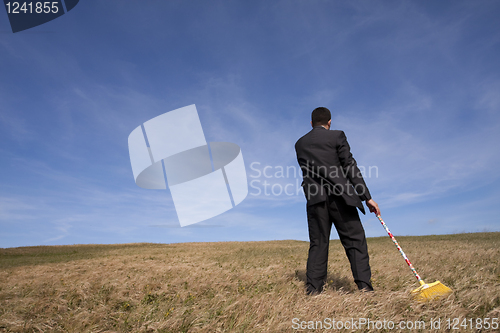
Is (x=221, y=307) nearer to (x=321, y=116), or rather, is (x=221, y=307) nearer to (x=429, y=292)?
(x=429, y=292)

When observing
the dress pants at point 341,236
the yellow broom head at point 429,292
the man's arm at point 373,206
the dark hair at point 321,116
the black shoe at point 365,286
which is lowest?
the yellow broom head at point 429,292

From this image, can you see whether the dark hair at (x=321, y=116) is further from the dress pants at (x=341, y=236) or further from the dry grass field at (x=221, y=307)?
the dry grass field at (x=221, y=307)

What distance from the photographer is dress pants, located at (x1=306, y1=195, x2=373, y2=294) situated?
440 centimetres

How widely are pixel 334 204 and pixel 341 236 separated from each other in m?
0.55

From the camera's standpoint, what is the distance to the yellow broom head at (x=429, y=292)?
3.85 meters

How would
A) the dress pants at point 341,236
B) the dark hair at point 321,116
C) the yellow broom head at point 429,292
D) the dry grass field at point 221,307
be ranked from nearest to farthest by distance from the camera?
the dry grass field at point 221,307, the yellow broom head at point 429,292, the dress pants at point 341,236, the dark hair at point 321,116

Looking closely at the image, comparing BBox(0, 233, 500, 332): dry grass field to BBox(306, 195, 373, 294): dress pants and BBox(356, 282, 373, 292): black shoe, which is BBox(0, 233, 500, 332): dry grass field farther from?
BBox(306, 195, 373, 294): dress pants

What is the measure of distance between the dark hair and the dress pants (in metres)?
1.40

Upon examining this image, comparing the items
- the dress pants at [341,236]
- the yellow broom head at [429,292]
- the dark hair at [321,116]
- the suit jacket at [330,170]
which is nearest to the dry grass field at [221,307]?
the yellow broom head at [429,292]

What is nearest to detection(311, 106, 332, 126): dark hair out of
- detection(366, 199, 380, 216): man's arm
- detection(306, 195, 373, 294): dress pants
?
detection(306, 195, 373, 294): dress pants

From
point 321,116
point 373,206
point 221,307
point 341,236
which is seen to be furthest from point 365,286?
point 321,116

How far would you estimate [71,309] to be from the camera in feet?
13.1

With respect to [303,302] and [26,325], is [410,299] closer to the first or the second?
[303,302]

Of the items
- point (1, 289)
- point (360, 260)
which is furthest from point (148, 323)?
point (1, 289)
